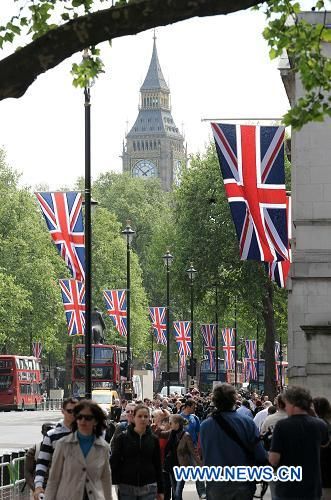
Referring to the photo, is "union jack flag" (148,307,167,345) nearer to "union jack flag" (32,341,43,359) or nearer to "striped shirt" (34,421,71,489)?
"union jack flag" (32,341,43,359)

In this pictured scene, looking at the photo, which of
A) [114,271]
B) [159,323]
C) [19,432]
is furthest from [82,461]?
[114,271]

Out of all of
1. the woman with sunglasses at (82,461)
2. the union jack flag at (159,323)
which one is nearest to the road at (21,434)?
the union jack flag at (159,323)

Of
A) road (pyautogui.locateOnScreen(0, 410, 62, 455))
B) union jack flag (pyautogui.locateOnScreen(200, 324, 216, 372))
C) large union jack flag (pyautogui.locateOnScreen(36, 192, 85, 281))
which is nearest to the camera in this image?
large union jack flag (pyautogui.locateOnScreen(36, 192, 85, 281))

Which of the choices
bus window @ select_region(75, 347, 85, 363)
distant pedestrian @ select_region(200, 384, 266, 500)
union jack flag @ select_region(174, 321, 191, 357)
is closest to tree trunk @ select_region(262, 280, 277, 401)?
union jack flag @ select_region(174, 321, 191, 357)

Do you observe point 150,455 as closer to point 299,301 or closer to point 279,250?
point 279,250

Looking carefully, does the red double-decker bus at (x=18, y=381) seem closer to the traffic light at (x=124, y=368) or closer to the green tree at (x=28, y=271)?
the green tree at (x=28, y=271)

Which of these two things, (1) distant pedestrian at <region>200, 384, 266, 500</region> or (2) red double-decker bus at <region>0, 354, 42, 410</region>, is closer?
(1) distant pedestrian at <region>200, 384, 266, 500</region>

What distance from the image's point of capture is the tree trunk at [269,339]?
70062mm

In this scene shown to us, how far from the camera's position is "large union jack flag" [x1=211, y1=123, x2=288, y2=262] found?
97.1ft

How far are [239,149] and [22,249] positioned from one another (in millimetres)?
65912

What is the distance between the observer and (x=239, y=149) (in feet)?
97.4

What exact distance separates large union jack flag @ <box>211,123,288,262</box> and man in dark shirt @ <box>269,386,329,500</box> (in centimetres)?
1742

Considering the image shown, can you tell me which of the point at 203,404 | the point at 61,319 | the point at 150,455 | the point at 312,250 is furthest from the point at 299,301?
the point at 61,319

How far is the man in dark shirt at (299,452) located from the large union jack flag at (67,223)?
773 inches
